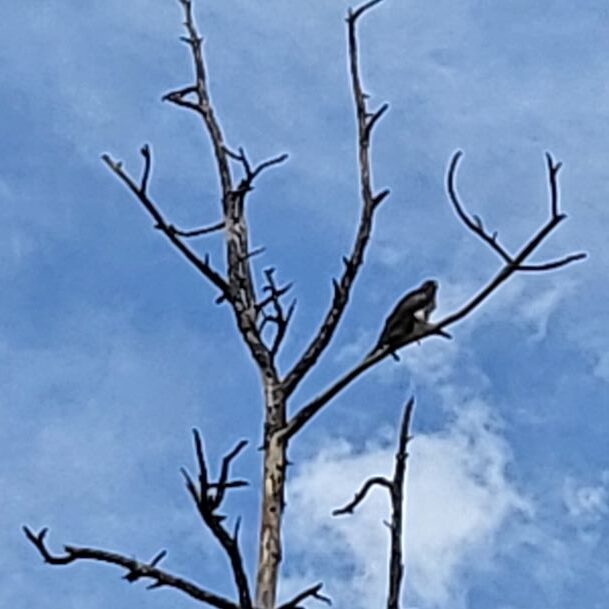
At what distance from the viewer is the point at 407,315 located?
27.7 ft

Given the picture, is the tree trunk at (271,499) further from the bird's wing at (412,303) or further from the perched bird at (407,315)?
the bird's wing at (412,303)

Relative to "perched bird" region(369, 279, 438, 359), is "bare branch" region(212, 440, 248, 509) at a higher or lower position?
lower

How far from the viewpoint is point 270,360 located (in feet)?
26.3

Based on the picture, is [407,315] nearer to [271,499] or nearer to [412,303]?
[412,303]

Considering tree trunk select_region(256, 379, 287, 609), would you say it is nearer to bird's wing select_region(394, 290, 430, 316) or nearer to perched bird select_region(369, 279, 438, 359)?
perched bird select_region(369, 279, 438, 359)

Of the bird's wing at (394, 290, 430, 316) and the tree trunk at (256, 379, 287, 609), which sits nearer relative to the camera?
the tree trunk at (256, 379, 287, 609)

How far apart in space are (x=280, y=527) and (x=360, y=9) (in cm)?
362

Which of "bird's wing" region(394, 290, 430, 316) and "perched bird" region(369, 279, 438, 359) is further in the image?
"bird's wing" region(394, 290, 430, 316)

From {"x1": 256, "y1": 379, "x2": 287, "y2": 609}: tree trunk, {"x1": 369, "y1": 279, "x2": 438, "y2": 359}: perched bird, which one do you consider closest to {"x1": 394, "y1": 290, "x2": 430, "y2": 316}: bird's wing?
{"x1": 369, "y1": 279, "x2": 438, "y2": 359}: perched bird

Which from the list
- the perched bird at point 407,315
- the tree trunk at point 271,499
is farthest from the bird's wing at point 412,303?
the tree trunk at point 271,499

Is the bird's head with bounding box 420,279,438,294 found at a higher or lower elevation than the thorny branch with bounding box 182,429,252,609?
higher

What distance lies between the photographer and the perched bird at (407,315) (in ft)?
25.6

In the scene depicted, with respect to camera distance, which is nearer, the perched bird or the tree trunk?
the tree trunk

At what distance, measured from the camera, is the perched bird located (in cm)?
782
